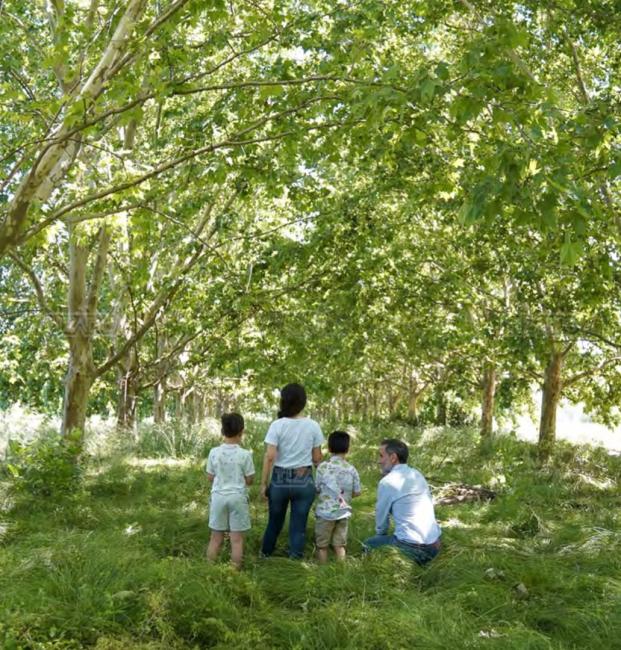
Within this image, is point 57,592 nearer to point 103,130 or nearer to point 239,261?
point 103,130

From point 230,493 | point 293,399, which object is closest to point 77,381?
point 230,493

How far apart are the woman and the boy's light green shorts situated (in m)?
0.28

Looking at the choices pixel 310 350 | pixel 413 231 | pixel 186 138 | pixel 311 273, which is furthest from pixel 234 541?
pixel 413 231

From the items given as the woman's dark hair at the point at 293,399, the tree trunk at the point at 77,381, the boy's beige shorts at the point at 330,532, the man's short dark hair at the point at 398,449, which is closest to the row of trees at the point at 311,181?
the tree trunk at the point at 77,381

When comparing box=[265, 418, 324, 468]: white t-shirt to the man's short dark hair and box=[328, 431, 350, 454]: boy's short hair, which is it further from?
the man's short dark hair

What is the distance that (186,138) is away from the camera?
8.12 meters

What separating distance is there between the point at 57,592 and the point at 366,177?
1115 cm

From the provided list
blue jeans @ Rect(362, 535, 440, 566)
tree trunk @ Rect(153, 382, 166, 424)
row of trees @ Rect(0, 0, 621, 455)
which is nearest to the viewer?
row of trees @ Rect(0, 0, 621, 455)

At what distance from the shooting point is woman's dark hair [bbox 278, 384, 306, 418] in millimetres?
6492

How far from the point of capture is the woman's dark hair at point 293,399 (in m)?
6.49

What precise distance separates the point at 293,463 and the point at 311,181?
4.88m

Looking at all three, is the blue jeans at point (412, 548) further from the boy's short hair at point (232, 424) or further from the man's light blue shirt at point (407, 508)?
the boy's short hair at point (232, 424)

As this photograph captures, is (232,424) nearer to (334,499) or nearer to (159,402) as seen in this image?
(334,499)

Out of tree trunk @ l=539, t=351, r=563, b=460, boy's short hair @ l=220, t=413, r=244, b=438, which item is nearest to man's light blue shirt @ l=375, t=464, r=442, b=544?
boy's short hair @ l=220, t=413, r=244, b=438
